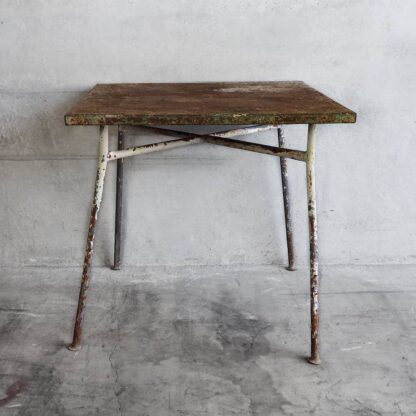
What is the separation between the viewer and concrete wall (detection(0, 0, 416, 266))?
84.4 inches

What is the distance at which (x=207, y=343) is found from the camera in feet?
5.99

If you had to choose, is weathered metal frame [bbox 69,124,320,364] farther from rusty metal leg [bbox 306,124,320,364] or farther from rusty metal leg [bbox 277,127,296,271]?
rusty metal leg [bbox 277,127,296,271]

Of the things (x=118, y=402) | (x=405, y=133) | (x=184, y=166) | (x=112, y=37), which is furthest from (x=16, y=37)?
(x=405, y=133)

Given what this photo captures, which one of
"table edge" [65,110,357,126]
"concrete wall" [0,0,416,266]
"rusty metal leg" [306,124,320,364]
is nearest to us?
"table edge" [65,110,357,126]

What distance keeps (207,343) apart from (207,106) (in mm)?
770

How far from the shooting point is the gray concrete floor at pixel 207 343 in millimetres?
1551

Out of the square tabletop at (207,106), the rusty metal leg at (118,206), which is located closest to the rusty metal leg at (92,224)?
the square tabletop at (207,106)

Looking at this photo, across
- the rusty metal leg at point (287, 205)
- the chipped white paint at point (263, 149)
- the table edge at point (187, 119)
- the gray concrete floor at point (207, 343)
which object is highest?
the table edge at point (187, 119)

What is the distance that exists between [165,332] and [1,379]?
54cm

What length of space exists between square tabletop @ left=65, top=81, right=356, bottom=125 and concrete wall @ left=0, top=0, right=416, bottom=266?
0.20 m

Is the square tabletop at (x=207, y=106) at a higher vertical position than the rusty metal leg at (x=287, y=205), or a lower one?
higher

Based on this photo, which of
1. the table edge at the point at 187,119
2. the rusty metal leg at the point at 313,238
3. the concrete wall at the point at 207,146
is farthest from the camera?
the concrete wall at the point at 207,146

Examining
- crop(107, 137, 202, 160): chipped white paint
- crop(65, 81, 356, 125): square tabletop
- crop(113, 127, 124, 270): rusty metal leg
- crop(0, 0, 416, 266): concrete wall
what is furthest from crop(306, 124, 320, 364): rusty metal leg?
crop(113, 127, 124, 270): rusty metal leg

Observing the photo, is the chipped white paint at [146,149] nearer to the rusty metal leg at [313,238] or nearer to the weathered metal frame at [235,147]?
the weathered metal frame at [235,147]
